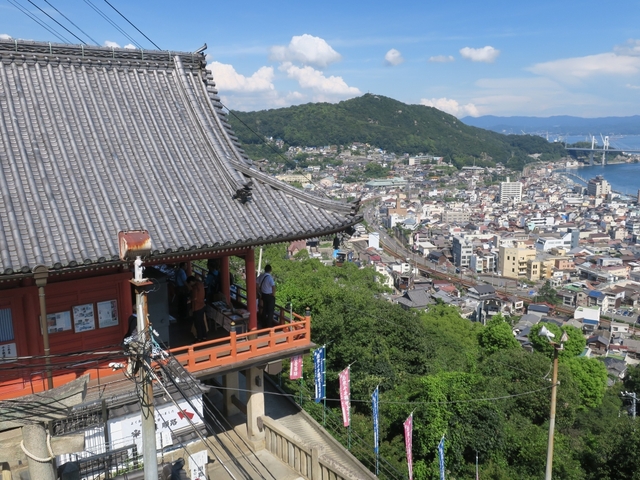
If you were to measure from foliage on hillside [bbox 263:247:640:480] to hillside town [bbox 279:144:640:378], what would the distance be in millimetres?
33820

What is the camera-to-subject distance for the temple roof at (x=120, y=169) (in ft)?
31.2

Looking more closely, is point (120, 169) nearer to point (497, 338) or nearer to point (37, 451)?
point (37, 451)

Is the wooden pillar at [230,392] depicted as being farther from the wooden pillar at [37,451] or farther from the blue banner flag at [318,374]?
the wooden pillar at [37,451]

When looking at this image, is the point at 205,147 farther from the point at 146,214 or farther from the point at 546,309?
the point at 546,309

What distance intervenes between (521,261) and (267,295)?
11542cm

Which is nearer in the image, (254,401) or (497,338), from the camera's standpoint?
(254,401)

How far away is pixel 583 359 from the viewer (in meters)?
45.6

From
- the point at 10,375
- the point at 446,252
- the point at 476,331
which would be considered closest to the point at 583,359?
the point at 476,331

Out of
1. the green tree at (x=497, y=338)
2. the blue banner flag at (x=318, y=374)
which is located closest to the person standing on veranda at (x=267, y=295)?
the blue banner flag at (x=318, y=374)

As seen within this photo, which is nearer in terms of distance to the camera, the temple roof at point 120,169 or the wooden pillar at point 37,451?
the wooden pillar at point 37,451

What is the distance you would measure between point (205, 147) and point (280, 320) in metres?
4.74

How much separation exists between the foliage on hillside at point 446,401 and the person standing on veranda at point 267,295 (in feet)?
23.5

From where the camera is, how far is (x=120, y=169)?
36.3 feet

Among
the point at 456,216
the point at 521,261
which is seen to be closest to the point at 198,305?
the point at 521,261
